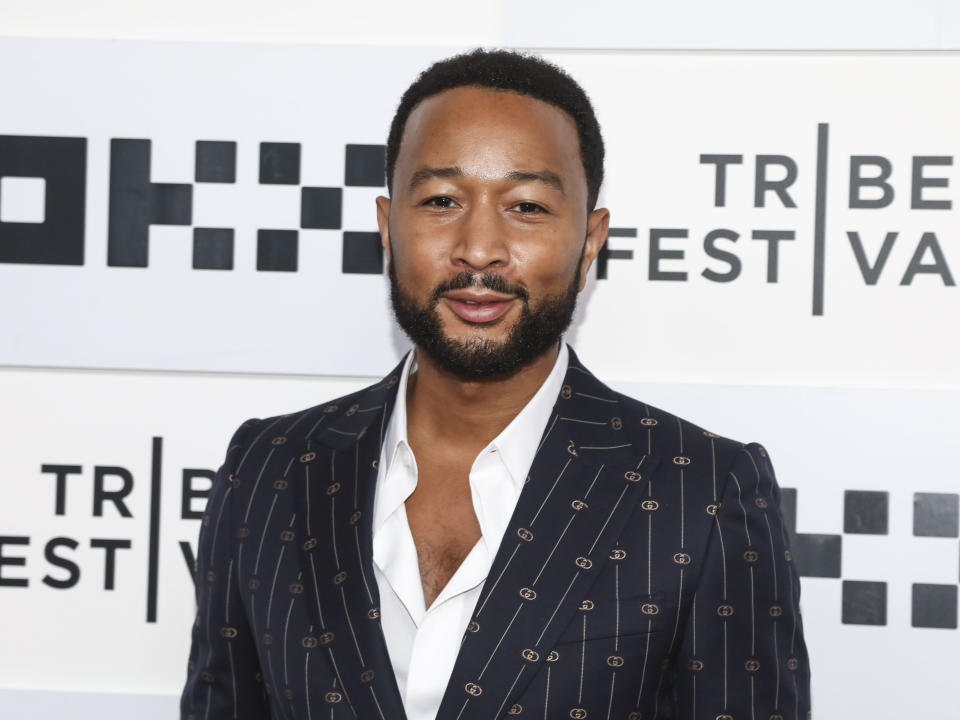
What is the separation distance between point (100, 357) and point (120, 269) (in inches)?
5.8

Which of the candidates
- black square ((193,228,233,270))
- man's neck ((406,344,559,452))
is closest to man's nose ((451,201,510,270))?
man's neck ((406,344,559,452))

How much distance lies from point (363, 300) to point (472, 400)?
1.77 feet

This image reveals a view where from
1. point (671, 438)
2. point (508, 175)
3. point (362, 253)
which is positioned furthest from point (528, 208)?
point (362, 253)

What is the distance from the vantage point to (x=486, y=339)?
42.6 inches

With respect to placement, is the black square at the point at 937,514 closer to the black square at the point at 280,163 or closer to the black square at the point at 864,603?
the black square at the point at 864,603

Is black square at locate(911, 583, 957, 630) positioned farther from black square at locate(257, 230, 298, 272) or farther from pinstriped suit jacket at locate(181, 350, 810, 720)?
black square at locate(257, 230, 298, 272)

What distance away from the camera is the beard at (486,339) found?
108 cm

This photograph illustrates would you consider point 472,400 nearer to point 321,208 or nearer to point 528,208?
point 528,208

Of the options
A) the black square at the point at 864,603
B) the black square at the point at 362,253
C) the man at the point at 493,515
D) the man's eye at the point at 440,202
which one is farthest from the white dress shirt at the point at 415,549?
the black square at the point at 864,603

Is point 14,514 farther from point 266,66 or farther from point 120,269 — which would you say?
point 266,66

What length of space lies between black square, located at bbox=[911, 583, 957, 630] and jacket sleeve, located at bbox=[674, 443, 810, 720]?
596 millimetres

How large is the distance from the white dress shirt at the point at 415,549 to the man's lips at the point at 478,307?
0.12 metres

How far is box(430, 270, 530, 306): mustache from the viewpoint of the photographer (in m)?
1.06

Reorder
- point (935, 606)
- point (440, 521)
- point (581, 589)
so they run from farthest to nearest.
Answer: point (935, 606) → point (440, 521) → point (581, 589)
